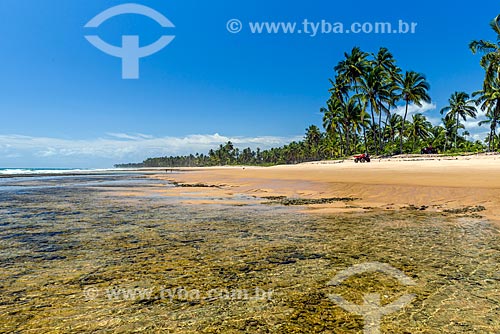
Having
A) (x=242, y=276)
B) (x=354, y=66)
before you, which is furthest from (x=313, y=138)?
(x=242, y=276)

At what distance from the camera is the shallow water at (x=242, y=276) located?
8.13 ft

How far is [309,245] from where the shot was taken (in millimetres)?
4727

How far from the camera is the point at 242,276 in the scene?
136 inches

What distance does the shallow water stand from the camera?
248 cm

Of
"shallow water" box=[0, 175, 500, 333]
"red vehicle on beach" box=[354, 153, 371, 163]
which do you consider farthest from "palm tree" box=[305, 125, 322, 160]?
"shallow water" box=[0, 175, 500, 333]
